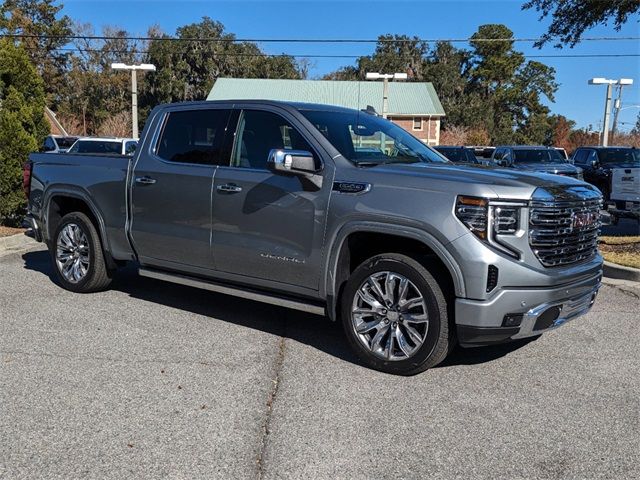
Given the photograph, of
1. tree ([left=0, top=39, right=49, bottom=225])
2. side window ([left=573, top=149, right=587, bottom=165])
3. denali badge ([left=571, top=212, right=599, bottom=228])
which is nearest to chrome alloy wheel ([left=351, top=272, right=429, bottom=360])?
denali badge ([left=571, top=212, right=599, bottom=228])

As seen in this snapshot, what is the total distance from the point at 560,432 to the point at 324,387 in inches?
61.7

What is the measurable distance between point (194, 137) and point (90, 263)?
6.40 feet

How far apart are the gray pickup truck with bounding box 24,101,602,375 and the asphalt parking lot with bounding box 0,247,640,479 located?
430mm

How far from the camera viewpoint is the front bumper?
418cm

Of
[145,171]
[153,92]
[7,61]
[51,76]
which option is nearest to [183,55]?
[153,92]

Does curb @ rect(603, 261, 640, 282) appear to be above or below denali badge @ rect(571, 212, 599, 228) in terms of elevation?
below

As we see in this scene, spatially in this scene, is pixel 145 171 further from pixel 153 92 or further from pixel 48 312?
pixel 153 92

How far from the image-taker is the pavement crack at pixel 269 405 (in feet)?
11.0

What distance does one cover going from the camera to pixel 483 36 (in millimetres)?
63812

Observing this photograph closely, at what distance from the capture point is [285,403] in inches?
163

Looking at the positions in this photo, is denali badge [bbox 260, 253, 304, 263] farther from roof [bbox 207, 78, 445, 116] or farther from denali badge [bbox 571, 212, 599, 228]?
roof [bbox 207, 78, 445, 116]

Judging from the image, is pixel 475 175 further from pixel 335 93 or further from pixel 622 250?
pixel 335 93

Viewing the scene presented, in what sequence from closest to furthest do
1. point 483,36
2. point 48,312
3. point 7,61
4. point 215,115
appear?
1. point 215,115
2. point 48,312
3. point 7,61
4. point 483,36

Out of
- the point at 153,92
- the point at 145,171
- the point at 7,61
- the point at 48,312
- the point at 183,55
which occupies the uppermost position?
the point at 183,55
